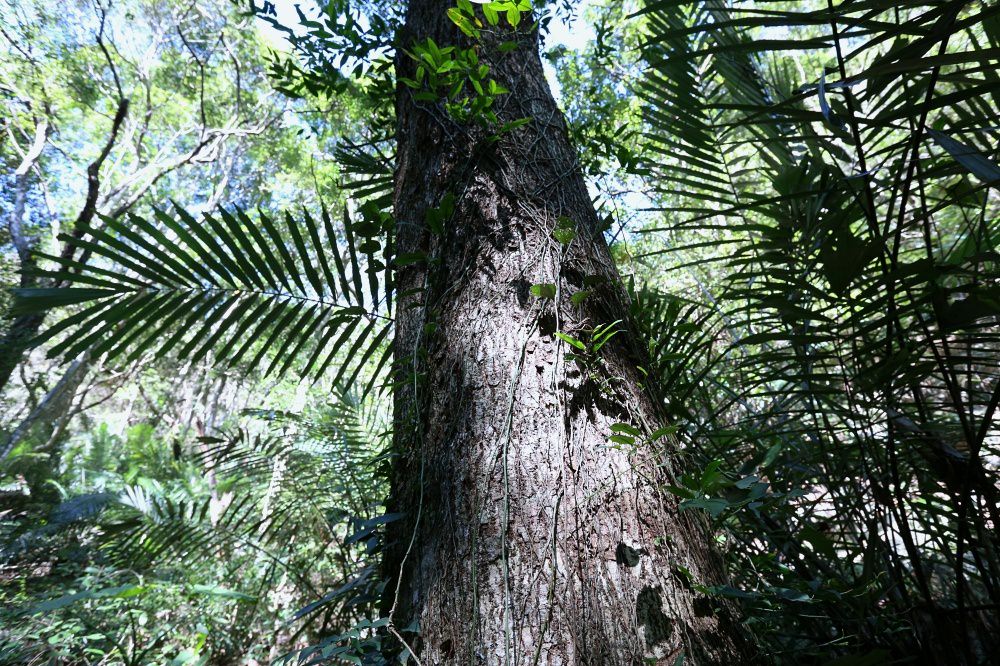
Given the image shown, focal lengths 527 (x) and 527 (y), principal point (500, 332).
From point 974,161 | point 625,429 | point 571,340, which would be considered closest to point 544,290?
point 571,340

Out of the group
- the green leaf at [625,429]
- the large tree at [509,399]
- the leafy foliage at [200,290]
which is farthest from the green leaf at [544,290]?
the leafy foliage at [200,290]

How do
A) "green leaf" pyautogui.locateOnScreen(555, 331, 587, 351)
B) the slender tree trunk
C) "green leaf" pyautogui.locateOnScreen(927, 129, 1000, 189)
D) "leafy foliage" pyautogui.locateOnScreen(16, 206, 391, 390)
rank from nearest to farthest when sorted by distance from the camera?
"green leaf" pyautogui.locateOnScreen(927, 129, 1000, 189) → the slender tree trunk → "green leaf" pyautogui.locateOnScreen(555, 331, 587, 351) → "leafy foliage" pyautogui.locateOnScreen(16, 206, 391, 390)

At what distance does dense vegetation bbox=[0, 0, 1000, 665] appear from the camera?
0.77m

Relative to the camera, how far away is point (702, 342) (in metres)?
1.49

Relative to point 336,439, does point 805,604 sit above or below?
below

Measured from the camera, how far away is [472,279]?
109 centimetres

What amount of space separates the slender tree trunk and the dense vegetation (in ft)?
0.14

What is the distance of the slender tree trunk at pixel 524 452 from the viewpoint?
744 millimetres

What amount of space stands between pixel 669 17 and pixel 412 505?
1.88 meters

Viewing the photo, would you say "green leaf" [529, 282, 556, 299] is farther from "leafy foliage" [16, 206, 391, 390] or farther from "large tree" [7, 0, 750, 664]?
"leafy foliage" [16, 206, 391, 390]

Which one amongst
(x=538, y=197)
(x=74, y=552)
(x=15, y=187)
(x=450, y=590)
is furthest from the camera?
(x=15, y=187)

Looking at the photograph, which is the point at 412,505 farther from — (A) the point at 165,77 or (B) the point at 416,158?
(A) the point at 165,77

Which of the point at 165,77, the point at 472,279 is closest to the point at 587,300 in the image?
the point at 472,279

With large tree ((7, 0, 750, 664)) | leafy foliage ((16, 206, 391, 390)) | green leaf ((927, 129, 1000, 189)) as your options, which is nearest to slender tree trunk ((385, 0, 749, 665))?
large tree ((7, 0, 750, 664))
